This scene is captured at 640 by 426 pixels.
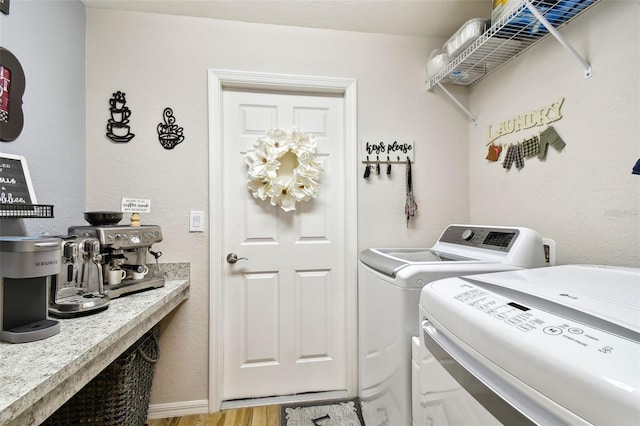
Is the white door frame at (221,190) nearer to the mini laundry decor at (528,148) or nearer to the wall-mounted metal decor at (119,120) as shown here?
the wall-mounted metal decor at (119,120)

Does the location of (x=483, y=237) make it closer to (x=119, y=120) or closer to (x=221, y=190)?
(x=221, y=190)

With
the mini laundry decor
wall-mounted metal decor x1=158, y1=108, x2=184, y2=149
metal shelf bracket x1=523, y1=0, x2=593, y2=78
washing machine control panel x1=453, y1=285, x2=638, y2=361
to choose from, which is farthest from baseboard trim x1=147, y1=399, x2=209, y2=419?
metal shelf bracket x1=523, y1=0, x2=593, y2=78

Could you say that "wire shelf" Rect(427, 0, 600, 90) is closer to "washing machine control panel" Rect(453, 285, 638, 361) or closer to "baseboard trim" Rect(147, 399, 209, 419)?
"washing machine control panel" Rect(453, 285, 638, 361)

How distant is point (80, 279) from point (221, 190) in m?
0.81

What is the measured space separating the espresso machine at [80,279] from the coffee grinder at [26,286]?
16cm

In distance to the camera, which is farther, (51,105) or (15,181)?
(51,105)

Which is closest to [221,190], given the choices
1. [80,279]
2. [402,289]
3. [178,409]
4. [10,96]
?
[80,279]

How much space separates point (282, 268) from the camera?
6.12 ft

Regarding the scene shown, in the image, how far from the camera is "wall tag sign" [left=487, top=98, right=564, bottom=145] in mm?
1372

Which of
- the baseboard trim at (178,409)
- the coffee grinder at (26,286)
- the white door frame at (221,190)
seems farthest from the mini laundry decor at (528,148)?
the baseboard trim at (178,409)

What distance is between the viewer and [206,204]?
1.75m

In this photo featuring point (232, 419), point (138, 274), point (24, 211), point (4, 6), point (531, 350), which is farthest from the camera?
point (232, 419)

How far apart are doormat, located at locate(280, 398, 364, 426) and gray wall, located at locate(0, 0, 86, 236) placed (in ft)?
5.26

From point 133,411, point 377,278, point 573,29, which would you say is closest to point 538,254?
point 377,278
